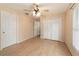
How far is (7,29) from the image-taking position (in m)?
4.08

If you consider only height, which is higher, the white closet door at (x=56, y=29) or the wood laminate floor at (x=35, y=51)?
the white closet door at (x=56, y=29)

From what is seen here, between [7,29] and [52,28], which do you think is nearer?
[7,29]

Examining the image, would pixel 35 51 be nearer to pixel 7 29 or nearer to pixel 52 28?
pixel 7 29

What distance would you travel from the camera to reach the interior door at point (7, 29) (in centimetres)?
379

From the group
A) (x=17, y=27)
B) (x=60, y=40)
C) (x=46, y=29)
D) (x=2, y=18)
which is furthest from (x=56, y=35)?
(x=2, y=18)

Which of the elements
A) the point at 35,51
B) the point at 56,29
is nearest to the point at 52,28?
the point at 56,29

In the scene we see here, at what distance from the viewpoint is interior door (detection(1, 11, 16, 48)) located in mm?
3788

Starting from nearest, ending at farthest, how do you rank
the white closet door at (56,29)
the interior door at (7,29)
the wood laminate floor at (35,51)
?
the wood laminate floor at (35,51)
the interior door at (7,29)
the white closet door at (56,29)

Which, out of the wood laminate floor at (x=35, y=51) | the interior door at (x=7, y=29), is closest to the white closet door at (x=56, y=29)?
the wood laminate floor at (x=35, y=51)

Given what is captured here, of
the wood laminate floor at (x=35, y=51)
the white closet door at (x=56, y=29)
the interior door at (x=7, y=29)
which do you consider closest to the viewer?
the wood laminate floor at (x=35, y=51)

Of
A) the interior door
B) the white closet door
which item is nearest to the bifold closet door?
the white closet door

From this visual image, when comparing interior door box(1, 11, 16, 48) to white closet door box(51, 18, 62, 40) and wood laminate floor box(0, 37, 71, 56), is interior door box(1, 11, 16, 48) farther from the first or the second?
white closet door box(51, 18, 62, 40)

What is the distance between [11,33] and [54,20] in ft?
8.77

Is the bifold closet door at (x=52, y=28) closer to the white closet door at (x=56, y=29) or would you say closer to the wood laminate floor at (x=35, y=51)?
the white closet door at (x=56, y=29)
